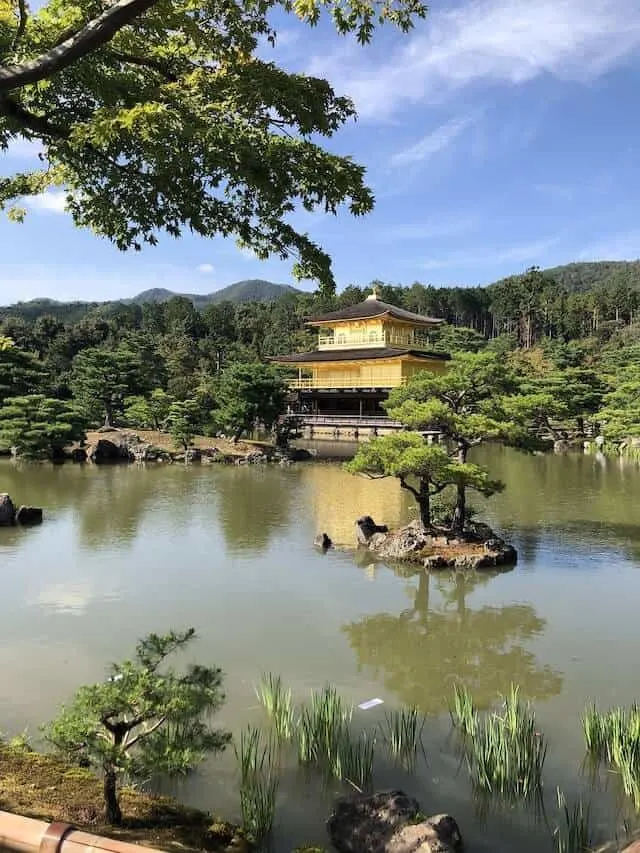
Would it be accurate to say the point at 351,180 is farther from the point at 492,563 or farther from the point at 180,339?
the point at 180,339

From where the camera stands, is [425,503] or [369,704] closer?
[369,704]

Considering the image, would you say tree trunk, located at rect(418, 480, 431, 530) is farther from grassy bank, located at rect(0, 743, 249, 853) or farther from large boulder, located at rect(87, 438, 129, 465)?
large boulder, located at rect(87, 438, 129, 465)

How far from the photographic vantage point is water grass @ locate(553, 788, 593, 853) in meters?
3.29

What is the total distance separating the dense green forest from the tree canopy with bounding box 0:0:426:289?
1150 mm

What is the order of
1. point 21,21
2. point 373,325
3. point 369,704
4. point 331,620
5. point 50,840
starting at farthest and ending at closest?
point 373,325 < point 331,620 < point 369,704 < point 21,21 < point 50,840

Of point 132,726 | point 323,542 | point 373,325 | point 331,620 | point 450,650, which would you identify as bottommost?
point 450,650

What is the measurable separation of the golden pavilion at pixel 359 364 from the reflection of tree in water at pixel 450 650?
19550 millimetres

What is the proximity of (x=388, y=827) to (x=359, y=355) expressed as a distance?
26308 mm

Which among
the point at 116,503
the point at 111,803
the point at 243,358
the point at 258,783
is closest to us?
the point at 111,803

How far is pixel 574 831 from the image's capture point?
131 inches

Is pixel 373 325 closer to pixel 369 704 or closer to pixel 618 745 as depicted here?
pixel 369 704

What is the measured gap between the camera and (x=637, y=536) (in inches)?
415

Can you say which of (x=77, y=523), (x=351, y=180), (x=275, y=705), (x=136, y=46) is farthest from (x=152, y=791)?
(x=77, y=523)

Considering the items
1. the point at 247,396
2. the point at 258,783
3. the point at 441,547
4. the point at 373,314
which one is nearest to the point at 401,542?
the point at 441,547
